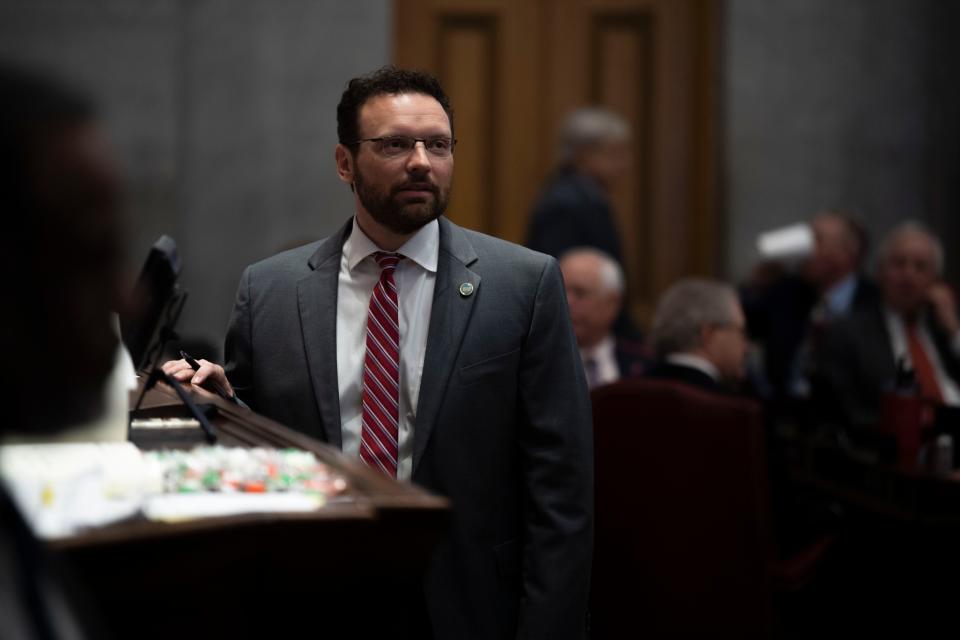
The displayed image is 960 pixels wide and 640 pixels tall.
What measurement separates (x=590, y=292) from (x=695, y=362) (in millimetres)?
939

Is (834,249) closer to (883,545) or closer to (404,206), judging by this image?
(883,545)

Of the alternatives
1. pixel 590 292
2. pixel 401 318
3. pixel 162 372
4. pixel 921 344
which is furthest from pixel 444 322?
pixel 921 344

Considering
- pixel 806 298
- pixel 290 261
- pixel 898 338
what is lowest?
pixel 898 338

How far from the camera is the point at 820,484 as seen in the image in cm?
450

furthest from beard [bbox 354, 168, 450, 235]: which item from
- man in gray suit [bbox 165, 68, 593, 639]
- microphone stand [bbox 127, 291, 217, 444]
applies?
microphone stand [bbox 127, 291, 217, 444]

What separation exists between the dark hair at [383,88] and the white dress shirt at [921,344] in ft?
11.0

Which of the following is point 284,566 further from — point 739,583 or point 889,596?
point 889,596

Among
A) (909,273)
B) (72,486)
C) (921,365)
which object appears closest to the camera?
(72,486)

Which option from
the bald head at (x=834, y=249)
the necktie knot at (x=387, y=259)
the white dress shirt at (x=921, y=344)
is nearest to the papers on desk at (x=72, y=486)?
the necktie knot at (x=387, y=259)

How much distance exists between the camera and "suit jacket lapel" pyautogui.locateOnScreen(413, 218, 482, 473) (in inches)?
89.6

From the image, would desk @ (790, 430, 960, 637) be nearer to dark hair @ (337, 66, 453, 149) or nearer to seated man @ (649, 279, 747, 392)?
seated man @ (649, 279, 747, 392)

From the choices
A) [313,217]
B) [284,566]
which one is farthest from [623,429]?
[313,217]

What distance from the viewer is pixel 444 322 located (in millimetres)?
2361

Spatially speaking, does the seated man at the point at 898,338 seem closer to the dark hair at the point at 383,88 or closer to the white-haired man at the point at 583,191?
the white-haired man at the point at 583,191
